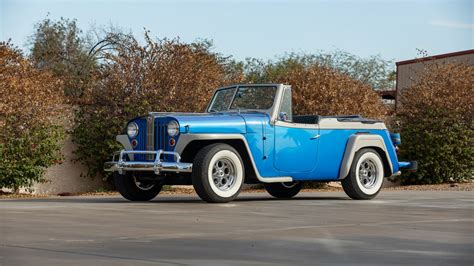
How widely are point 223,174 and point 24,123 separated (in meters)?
7.39

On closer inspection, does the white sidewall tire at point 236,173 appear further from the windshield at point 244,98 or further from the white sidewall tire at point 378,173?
the white sidewall tire at point 378,173

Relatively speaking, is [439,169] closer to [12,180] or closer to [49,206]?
[12,180]

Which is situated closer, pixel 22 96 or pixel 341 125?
pixel 341 125

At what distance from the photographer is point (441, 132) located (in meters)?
24.2

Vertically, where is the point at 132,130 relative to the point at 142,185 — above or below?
above

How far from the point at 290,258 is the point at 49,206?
6.62 meters

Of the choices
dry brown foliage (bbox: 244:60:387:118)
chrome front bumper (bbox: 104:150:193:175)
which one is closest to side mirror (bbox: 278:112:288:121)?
chrome front bumper (bbox: 104:150:193:175)

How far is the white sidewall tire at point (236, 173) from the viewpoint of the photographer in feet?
44.9

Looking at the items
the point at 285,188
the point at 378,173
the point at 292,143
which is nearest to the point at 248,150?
the point at 292,143

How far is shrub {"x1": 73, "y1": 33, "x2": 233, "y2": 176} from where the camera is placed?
2139 cm

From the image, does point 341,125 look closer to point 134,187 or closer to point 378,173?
point 378,173

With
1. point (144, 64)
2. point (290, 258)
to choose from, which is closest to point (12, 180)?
point (144, 64)

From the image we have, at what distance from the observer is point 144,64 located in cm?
2183

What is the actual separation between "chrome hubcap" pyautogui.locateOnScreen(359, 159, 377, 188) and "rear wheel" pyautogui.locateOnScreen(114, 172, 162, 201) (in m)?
3.42
